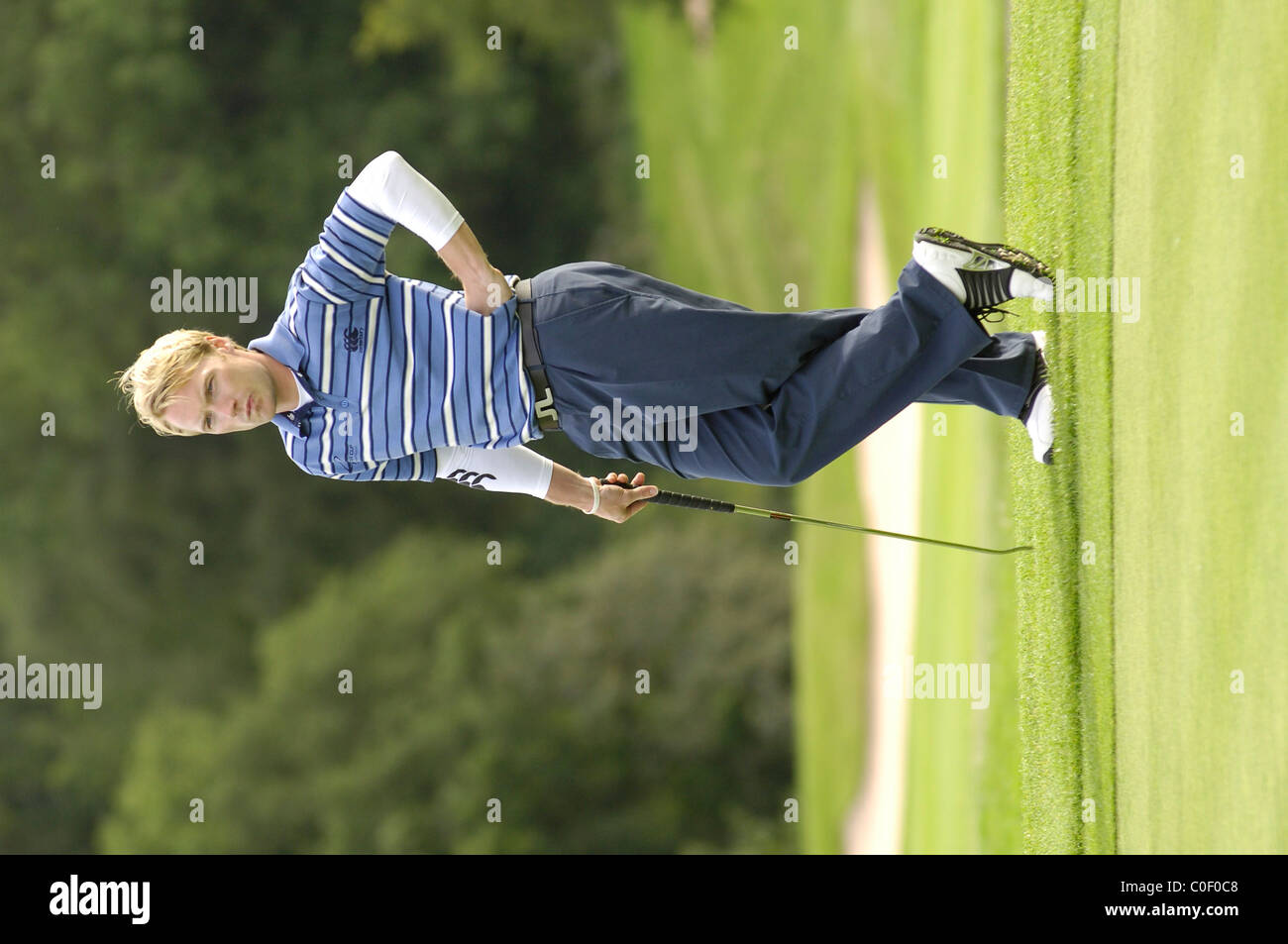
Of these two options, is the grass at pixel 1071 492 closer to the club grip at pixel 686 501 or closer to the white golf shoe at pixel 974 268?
the white golf shoe at pixel 974 268

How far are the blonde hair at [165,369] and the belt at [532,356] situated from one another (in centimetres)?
65

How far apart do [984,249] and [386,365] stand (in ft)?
4.34

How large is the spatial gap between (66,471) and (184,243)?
7.03ft

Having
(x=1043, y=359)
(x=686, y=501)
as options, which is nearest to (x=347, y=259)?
(x=686, y=501)

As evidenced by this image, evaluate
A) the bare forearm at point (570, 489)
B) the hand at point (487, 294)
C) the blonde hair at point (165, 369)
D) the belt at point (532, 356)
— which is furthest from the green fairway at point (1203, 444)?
the blonde hair at point (165, 369)

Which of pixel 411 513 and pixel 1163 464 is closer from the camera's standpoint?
pixel 1163 464

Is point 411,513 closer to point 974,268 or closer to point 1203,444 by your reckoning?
point 974,268

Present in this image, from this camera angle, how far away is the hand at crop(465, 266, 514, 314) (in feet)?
8.97

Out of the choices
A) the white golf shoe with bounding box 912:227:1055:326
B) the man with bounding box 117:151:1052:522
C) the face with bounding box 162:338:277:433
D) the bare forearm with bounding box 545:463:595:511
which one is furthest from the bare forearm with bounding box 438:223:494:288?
the white golf shoe with bounding box 912:227:1055:326

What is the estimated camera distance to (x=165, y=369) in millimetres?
2627

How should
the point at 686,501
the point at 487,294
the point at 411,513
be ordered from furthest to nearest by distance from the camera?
1. the point at 411,513
2. the point at 686,501
3. the point at 487,294

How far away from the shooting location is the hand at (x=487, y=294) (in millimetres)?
2734
